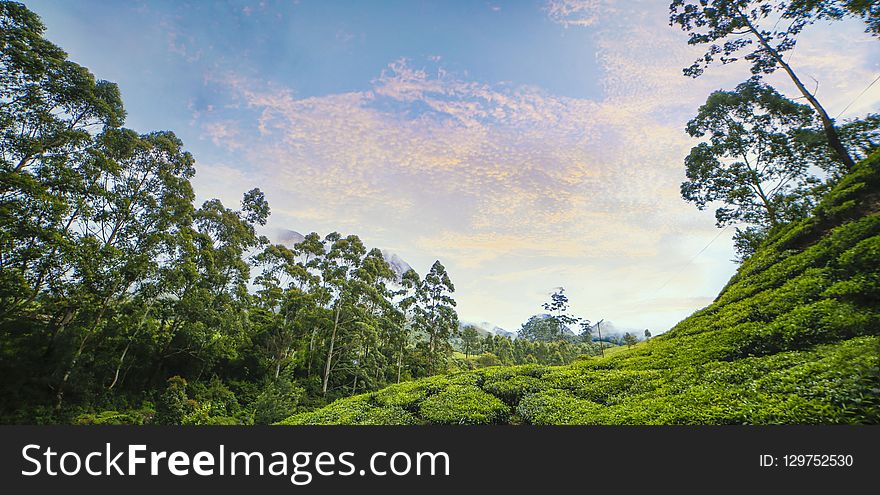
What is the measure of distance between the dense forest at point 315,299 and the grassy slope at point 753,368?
5 centimetres

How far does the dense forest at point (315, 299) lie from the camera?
6.86m

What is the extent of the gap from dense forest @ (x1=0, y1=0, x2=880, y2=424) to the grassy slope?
0.17ft

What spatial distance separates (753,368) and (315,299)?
23.5 meters

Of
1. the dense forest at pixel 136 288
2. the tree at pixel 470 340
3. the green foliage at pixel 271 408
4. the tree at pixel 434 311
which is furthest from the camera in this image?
the tree at pixel 470 340

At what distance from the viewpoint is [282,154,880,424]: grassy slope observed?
183 inches

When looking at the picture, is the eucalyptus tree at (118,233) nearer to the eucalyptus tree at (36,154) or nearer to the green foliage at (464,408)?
the eucalyptus tree at (36,154)

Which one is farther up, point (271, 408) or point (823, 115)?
point (823, 115)

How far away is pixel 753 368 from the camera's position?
6.40 m

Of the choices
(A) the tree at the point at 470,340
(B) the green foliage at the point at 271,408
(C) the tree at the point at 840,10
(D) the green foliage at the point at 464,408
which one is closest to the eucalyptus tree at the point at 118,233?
(B) the green foliage at the point at 271,408

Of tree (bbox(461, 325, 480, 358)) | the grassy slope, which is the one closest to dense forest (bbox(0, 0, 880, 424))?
the grassy slope

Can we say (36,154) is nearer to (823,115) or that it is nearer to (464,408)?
(464,408)

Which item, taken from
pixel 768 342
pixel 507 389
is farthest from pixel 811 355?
pixel 507 389

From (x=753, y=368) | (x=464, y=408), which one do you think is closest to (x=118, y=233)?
(x=464, y=408)

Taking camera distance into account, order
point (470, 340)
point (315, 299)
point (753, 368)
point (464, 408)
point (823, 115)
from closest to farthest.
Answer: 1. point (753, 368)
2. point (464, 408)
3. point (823, 115)
4. point (315, 299)
5. point (470, 340)
